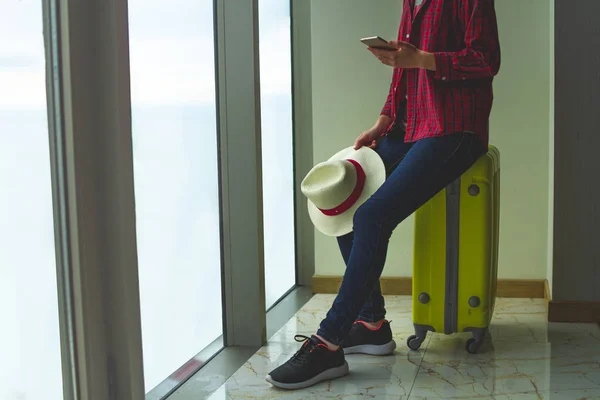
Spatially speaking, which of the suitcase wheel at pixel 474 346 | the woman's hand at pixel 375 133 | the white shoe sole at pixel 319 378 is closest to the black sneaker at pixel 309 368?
the white shoe sole at pixel 319 378

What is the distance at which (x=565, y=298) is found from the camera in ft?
8.63

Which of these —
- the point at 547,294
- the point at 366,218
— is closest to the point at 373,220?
the point at 366,218

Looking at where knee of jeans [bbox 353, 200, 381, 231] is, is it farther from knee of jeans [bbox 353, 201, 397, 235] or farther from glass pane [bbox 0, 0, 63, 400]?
glass pane [bbox 0, 0, 63, 400]

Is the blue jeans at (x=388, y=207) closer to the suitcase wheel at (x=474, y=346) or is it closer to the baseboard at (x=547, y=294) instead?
the suitcase wheel at (x=474, y=346)

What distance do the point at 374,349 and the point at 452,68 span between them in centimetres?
88

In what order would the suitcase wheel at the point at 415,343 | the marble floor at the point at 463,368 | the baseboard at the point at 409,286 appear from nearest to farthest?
1. the marble floor at the point at 463,368
2. the suitcase wheel at the point at 415,343
3. the baseboard at the point at 409,286

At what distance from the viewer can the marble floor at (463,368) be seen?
190 cm

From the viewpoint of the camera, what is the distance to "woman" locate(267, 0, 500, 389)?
200 cm

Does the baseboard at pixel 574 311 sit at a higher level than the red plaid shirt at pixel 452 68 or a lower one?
lower

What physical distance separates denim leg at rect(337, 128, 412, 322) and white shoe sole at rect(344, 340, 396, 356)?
0.08 metres

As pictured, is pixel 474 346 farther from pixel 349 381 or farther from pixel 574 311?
pixel 574 311

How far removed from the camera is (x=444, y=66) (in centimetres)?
204

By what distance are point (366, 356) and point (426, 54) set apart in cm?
93

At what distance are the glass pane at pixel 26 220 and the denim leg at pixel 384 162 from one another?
1095mm
